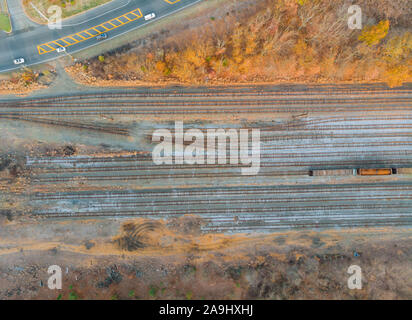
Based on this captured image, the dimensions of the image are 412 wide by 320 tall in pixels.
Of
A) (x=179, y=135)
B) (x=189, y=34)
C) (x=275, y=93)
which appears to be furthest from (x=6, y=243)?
(x=275, y=93)

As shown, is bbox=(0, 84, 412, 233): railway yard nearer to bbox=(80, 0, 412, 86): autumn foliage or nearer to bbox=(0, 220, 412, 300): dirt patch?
bbox=(80, 0, 412, 86): autumn foliage

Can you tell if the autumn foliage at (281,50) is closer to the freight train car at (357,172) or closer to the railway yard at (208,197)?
the railway yard at (208,197)

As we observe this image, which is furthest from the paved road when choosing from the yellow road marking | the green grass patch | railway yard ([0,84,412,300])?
railway yard ([0,84,412,300])

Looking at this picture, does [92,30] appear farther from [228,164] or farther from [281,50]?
[228,164]

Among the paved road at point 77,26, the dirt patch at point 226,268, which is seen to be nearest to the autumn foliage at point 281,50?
the paved road at point 77,26

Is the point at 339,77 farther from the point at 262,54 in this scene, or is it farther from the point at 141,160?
the point at 141,160

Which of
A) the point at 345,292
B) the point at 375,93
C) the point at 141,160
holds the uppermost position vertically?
the point at 375,93
